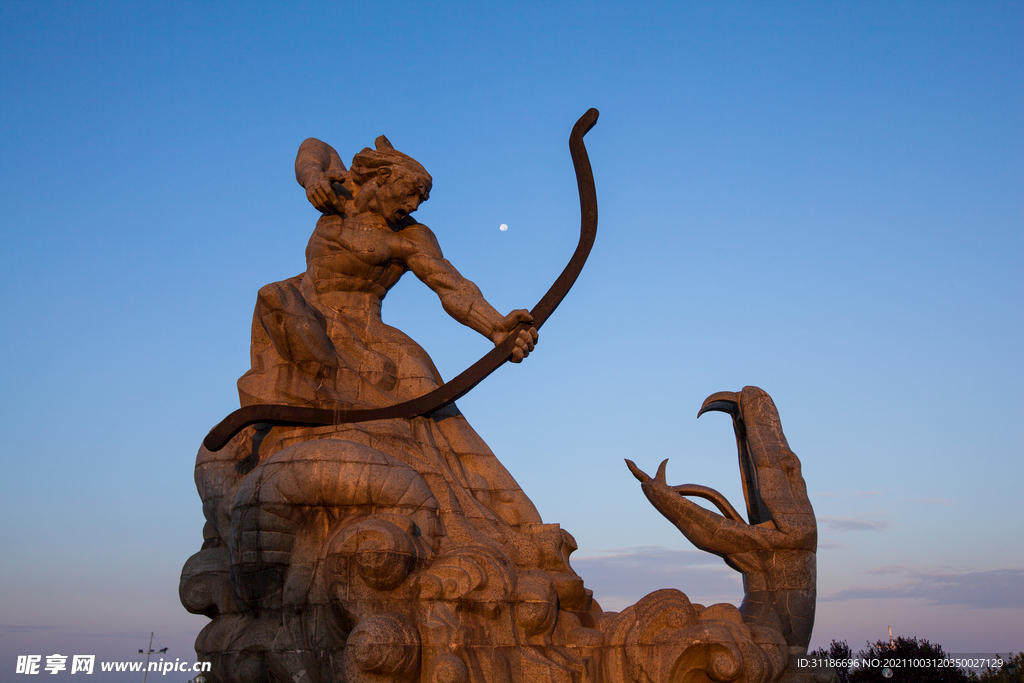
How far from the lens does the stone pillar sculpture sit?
6.09 meters

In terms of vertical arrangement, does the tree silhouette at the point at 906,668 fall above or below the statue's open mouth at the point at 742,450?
below

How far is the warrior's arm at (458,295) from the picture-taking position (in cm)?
771

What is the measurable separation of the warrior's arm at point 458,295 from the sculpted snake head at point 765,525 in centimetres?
160

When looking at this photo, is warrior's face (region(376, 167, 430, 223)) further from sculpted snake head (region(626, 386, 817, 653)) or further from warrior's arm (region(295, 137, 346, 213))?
sculpted snake head (region(626, 386, 817, 653))

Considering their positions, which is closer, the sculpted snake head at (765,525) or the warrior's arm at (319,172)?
the sculpted snake head at (765,525)

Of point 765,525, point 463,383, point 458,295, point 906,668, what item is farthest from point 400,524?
point 906,668

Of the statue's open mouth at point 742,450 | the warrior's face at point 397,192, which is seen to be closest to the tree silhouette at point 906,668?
the statue's open mouth at point 742,450

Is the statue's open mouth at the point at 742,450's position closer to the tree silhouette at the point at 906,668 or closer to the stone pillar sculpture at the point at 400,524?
the stone pillar sculpture at the point at 400,524

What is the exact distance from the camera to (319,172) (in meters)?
8.67

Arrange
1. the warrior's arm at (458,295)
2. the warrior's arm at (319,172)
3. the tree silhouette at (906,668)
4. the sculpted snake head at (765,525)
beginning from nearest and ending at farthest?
the sculpted snake head at (765,525)
the warrior's arm at (458,295)
the warrior's arm at (319,172)
the tree silhouette at (906,668)

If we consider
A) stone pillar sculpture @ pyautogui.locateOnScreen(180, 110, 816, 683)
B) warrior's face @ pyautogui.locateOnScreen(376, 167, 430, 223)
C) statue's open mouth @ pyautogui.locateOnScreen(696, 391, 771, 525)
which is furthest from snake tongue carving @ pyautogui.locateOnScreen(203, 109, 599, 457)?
statue's open mouth @ pyautogui.locateOnScreen(696, 391, 771, 525)

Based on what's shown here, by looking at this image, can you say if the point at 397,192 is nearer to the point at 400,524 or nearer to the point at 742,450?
the point at 400,524

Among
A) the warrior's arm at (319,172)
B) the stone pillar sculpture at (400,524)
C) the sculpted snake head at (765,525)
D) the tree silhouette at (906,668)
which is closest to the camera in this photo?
the stone pillar sculpture at (400,524)

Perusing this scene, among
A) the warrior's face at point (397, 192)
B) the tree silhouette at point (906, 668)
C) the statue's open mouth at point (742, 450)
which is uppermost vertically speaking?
the warrior's face at point (397, 192)
